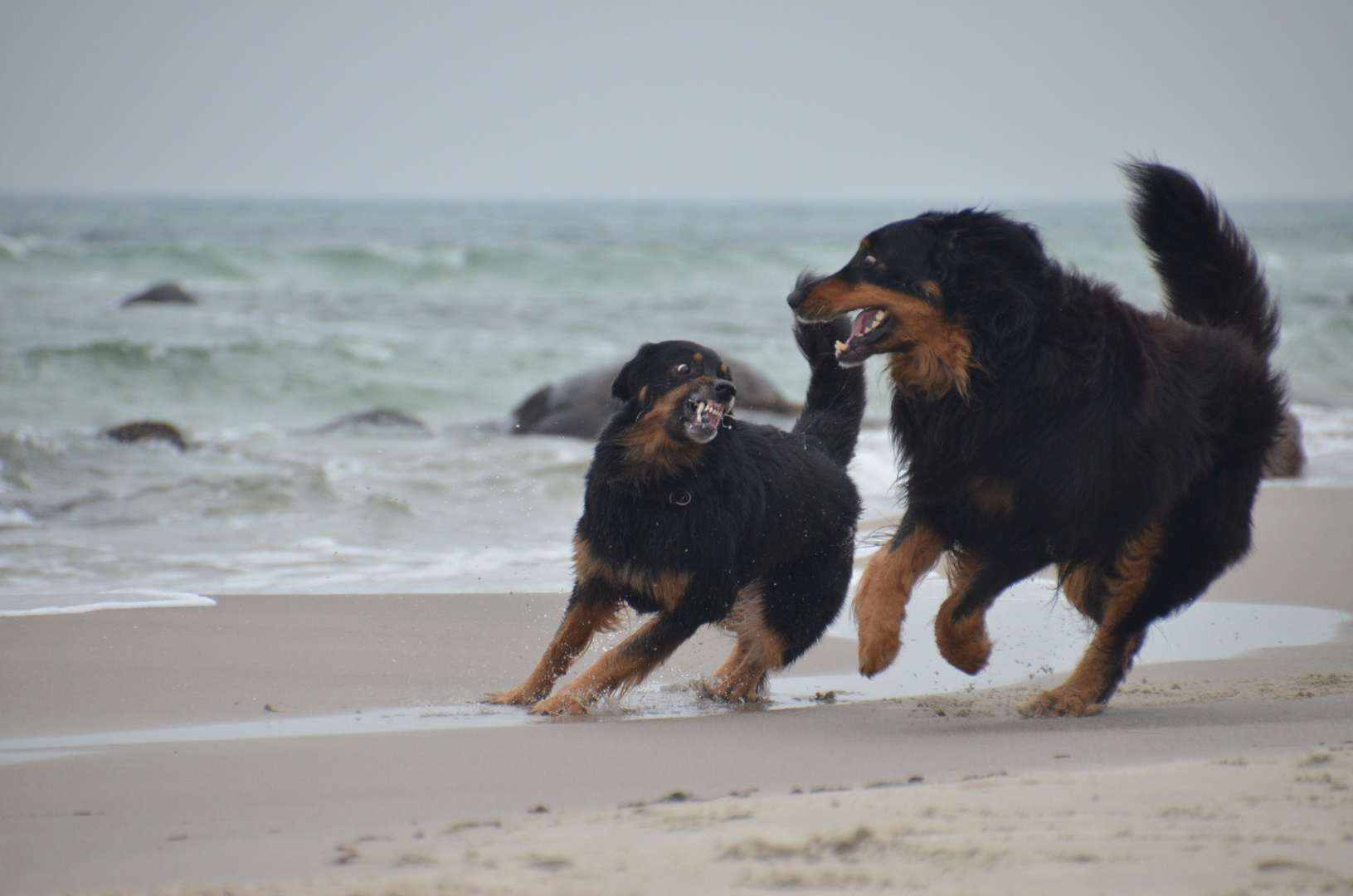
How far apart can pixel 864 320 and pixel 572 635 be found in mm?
1616

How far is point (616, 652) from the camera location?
4402mm

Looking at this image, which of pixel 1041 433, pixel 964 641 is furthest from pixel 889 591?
pixel 1041 433

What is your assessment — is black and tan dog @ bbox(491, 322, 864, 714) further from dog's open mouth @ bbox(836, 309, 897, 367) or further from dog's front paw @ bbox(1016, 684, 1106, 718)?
dog's front paw @ bbox(1016, 684, 1106, 718)

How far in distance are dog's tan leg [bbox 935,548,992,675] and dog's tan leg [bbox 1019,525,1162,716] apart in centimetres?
26

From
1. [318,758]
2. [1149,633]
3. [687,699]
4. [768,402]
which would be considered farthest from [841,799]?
[768,402]

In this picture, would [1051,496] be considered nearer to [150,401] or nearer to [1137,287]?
[150,401]

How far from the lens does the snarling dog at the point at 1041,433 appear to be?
3830mm

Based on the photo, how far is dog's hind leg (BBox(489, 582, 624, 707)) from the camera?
4.50m

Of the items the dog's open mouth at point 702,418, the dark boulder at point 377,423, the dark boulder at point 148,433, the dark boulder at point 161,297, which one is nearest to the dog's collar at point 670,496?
the dog's open mouth at point 702,418

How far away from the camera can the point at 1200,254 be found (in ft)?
15.6

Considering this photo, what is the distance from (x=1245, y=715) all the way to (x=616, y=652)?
2.08 metres

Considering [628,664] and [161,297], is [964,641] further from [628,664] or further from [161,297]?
[161,297]

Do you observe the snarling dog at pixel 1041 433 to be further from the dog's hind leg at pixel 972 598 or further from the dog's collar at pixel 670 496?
the dog's collar at pixel 670 496

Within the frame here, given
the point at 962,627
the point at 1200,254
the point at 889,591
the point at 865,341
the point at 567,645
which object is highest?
the point at 1200,254
